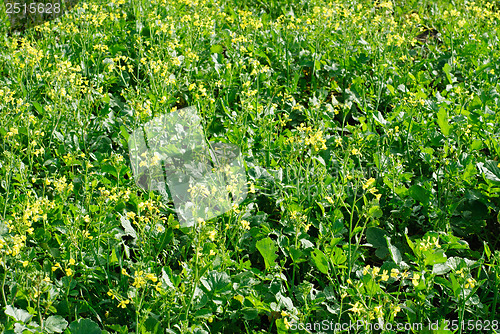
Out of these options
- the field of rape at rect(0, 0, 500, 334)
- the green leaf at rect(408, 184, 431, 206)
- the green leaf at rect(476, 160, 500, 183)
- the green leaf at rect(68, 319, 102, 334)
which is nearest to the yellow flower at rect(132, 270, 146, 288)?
the field of rape at rect(0, 0, 500, 334)

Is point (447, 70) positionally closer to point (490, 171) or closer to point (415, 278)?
point (490, 171)

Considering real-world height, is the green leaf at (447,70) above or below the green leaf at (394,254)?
above

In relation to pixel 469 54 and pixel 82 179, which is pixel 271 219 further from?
→ pixel 469 54

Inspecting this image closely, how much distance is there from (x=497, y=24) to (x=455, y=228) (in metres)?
3.39

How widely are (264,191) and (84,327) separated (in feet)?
4.15

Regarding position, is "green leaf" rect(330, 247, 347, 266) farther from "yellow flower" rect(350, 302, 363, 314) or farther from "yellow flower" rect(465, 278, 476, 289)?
"yellow flower" rect(465, 278, 476, 289)

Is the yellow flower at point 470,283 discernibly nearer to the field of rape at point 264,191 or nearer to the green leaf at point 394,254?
the field of rape at point 264,191

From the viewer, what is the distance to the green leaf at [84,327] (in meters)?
1.83

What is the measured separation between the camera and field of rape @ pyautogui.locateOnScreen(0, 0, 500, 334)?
2.04m

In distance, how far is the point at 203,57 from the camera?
3928 millimetres

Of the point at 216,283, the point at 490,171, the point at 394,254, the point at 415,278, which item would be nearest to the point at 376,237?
the point at 394,254

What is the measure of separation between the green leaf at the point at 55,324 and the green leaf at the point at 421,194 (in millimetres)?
1785

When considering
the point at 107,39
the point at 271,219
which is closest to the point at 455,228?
the point at 271,219

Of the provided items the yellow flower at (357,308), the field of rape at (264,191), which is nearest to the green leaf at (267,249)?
the field of rape at (264,191)
